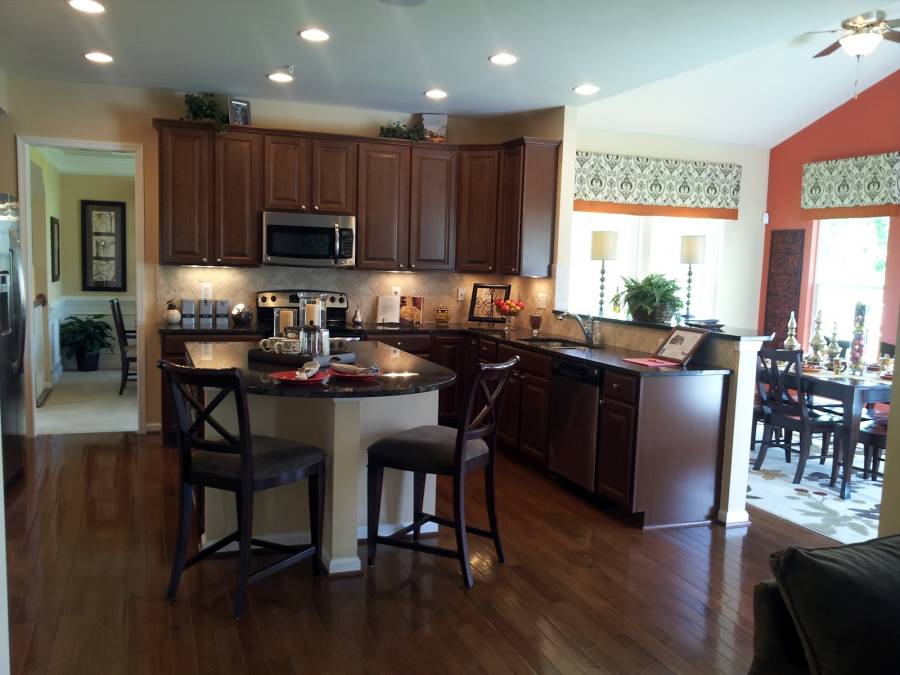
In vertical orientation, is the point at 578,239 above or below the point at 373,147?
below

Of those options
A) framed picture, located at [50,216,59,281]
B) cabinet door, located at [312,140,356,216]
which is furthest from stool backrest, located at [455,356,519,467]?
framed picture, located at [50,216,59,281]

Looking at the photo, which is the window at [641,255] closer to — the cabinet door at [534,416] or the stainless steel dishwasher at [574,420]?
the cabinet door at [534,416]

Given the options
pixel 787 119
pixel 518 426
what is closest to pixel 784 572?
pixel 518 426

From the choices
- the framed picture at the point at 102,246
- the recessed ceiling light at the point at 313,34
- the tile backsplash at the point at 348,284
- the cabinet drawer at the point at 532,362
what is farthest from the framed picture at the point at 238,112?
the framed picture at the point at 102,246

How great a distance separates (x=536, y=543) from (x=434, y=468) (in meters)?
0.89

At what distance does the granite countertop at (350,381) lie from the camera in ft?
9.70

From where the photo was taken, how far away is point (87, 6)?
3711 mm

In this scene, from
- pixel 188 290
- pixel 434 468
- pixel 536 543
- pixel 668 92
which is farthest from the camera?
pixel 668 92

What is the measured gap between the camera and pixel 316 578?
3217 mm

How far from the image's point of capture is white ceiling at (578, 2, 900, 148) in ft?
21.0

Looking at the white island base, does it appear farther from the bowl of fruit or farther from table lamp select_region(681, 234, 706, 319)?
table lamp select_region(681, 234, 706, 319)

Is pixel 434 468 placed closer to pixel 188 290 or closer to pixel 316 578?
pixel 316 578

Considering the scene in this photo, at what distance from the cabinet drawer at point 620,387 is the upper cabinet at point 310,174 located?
273cm

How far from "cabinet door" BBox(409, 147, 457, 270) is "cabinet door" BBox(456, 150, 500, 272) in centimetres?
8
